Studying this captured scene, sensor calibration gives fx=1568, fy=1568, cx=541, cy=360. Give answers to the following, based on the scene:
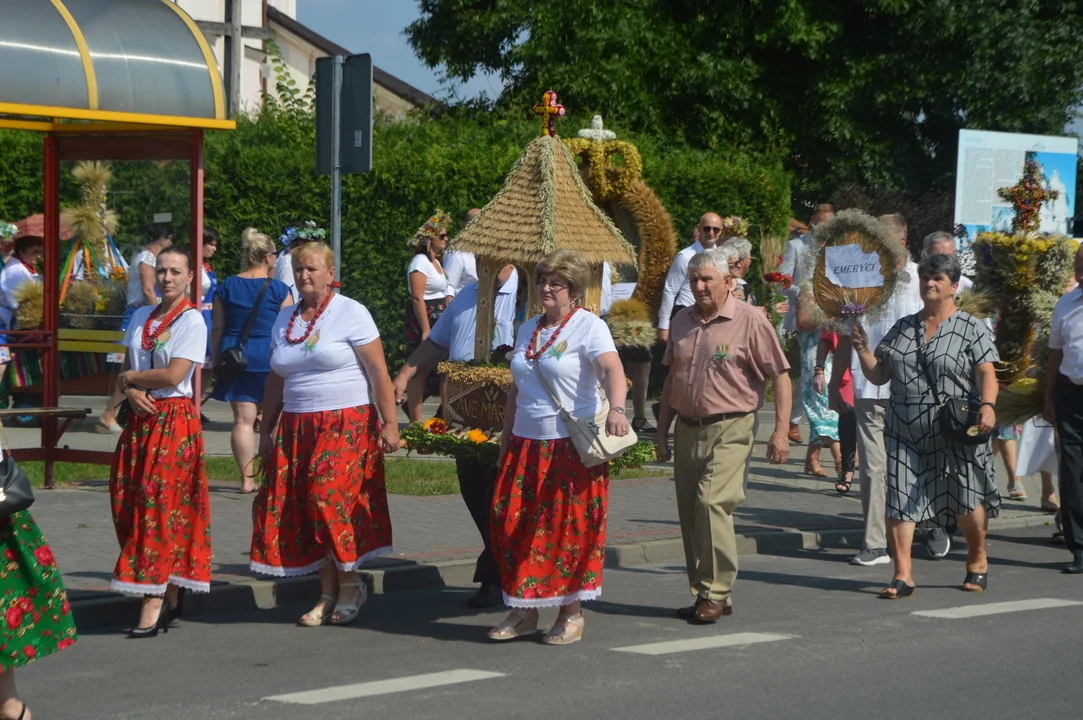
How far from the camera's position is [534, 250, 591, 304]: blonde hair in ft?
23.5

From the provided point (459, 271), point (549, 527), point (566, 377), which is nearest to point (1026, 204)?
point (566, 377)

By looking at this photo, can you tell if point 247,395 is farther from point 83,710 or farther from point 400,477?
point 83,710

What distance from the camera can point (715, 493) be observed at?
7.74m

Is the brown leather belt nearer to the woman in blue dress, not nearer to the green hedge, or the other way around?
the woman in blue dress

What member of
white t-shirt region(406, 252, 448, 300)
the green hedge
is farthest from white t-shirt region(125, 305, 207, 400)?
the green hedge

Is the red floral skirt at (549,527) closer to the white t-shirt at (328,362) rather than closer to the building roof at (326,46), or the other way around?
the white t-shirt at (328,362)

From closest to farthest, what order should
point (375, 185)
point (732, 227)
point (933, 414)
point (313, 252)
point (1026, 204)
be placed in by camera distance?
1. point (313, 252)
2. point (933, 414)
3. point (1026, 204)
4. point (732, 227)
5. point (375, 185)

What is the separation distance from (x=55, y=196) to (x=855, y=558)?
6.05 m

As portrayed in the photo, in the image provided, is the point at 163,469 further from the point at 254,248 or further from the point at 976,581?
the point at 976,581

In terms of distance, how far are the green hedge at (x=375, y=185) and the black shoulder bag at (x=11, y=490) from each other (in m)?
11.3

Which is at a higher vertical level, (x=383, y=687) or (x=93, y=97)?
(x=93, y=97)

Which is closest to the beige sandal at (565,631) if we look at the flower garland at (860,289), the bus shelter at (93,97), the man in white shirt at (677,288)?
the flower garland at (860,289)

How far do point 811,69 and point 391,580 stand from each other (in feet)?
56.4

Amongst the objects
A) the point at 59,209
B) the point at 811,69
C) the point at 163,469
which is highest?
the point at 811,69
